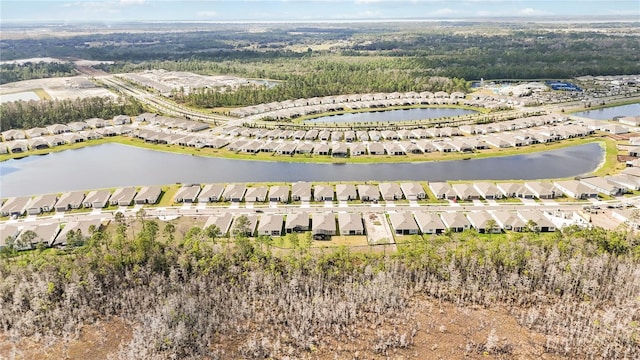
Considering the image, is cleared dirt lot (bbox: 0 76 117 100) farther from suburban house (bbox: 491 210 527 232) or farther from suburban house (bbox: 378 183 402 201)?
suburban house (bbox: 491 210 527 232)

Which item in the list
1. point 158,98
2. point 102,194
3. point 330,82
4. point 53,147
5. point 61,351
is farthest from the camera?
point 330,82

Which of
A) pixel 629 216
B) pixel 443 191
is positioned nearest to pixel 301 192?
pixel 443 191

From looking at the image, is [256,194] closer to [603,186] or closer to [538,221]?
[538,221]

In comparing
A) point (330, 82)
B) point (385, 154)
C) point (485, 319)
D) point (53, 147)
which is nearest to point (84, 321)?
point (485, 319)

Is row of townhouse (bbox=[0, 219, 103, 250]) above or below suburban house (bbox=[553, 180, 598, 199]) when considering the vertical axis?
below

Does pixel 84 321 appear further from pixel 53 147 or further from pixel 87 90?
pixel 87 90

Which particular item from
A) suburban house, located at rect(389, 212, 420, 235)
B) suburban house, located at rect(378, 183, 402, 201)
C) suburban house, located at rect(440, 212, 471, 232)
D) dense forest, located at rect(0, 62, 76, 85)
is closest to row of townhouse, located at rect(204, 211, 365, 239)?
suburban house, located at rect(389, 212, 420, 235)
